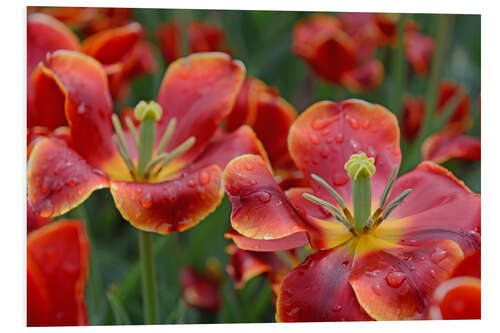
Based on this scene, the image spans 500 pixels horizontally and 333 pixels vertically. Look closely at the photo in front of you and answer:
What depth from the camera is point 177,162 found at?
81 cm

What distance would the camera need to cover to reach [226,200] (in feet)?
A: 3.34

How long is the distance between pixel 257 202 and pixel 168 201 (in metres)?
0.09

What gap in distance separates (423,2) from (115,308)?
2.08 ft

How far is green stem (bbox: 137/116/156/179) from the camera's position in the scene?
78cm

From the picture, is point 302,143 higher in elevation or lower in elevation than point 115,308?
higher

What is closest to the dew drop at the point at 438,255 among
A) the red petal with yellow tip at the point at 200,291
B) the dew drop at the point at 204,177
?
the dew drop at the point at 204,177

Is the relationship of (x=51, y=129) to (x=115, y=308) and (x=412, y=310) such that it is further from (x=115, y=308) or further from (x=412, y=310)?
(x=412, y=310)

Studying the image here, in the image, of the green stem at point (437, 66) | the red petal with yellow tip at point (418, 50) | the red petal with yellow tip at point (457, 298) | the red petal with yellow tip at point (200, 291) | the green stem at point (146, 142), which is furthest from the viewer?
the red petal with yellow tip at point (418, 50)

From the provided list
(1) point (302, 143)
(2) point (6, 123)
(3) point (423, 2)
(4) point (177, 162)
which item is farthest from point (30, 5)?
(3) point (423, 2)

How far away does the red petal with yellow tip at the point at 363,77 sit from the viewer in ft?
4.02

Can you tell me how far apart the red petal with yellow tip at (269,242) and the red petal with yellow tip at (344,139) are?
9 centimetres

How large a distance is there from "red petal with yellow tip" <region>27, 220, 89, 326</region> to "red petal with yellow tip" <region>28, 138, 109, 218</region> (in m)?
0.06

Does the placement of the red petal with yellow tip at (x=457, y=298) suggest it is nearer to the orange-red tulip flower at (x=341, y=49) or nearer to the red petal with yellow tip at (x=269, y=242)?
the red petal with yellow tip at (x=269, y=242)

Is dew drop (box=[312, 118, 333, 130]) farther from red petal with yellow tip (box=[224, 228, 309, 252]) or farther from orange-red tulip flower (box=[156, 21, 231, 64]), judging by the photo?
orange-red tulip flower (box=[156, 21, 231, 64])
